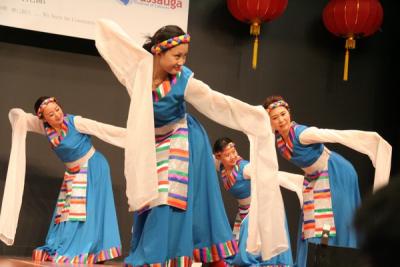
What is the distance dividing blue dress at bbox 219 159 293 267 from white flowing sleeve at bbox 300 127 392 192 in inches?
32.8

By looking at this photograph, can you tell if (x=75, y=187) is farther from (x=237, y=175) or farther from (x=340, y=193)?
(x=340, y=193)

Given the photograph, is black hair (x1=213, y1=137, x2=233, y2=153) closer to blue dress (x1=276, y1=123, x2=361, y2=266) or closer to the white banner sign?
blue dress (x1=276, y1=123, x2=361, y2=266)

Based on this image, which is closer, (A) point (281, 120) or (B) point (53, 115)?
(A) point (281, 120)

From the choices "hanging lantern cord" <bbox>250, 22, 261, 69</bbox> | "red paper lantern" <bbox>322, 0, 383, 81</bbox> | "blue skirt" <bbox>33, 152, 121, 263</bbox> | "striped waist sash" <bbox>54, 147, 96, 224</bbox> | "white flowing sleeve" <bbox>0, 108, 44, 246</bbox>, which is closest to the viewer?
"white flowing sleeve" <bbox>0, 108, 44, 246</bbox>

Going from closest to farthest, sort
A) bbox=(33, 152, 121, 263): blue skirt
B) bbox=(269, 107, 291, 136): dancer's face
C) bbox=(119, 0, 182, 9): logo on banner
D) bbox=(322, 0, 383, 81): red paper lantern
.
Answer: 1. bbox=(269, 107, 291, 136): dancer's face
2. bbox=(33, 152, 121, 263): blue skirt
3. bbox=(119, 0, 182, 9): logo on banner
4. bbox=(322, 0, 383, 81): red paper lantern

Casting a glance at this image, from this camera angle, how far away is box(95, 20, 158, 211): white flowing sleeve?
218 centimetres

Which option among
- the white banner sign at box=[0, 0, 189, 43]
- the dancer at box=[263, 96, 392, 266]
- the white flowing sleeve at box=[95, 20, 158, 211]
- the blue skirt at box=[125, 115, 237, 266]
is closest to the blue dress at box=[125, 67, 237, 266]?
the blue skirt at box=[125, 115, 237, 266]

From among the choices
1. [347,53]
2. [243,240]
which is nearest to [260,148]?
[243,240]

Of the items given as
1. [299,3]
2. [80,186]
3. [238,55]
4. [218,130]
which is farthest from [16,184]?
[299,3]

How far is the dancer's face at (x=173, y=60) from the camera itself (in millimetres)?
2318

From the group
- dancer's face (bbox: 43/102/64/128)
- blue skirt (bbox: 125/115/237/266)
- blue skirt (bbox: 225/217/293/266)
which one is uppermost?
dancer's face (bbox: 43/102/64/128)

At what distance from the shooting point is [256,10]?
5.70m

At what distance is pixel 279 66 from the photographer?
6.37 m

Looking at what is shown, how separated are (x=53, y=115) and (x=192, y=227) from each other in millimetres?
2674
